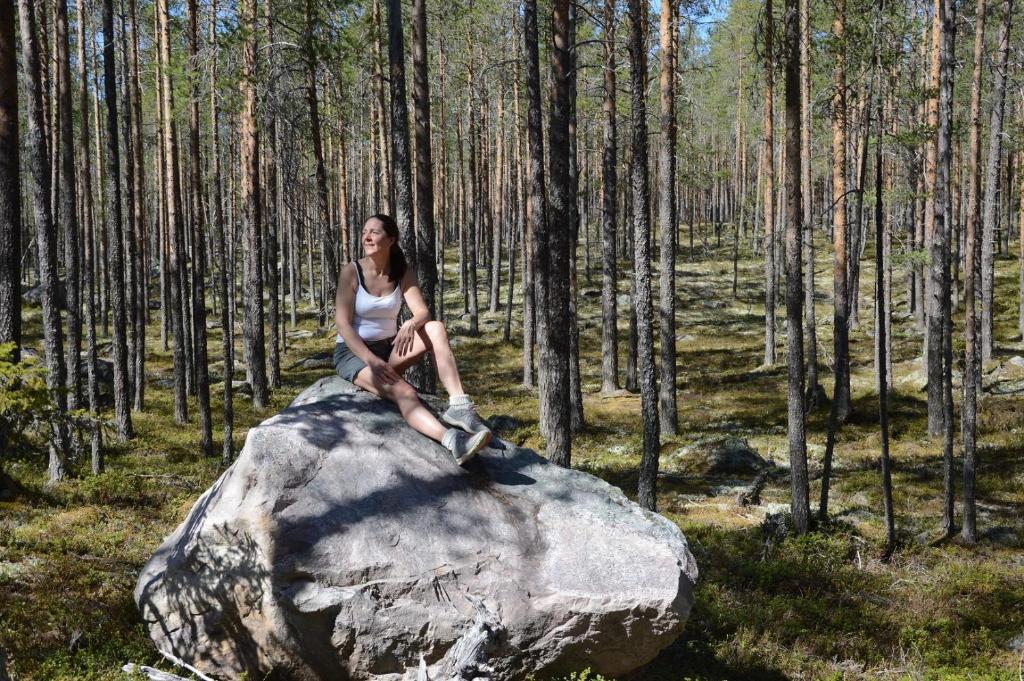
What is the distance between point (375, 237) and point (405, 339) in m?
0.87

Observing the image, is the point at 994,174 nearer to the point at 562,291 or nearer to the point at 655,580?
the point at 562,291

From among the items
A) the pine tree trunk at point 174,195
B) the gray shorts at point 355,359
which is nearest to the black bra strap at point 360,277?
the gray shorts at point 355,359

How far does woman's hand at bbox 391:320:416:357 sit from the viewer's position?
6.36 meters

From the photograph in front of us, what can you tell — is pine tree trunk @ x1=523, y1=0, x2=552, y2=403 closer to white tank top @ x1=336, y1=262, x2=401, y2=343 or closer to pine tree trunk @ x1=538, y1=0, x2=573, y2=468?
pine tree trunk @ x1=538, y1=0, x2=573, y2=468

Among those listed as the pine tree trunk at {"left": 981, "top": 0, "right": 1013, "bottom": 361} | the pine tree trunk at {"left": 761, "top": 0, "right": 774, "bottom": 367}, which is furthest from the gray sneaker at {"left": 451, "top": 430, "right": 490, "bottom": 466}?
the pine tree trunk at {"left": 761, "top": 0, "right": 774, "bottom": 367}

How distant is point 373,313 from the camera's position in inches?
255

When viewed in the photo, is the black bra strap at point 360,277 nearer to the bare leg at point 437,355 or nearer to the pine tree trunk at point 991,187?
the bare leg at point 437,355

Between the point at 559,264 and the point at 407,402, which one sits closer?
the point at 407,402

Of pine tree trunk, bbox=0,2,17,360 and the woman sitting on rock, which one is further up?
pine tree trunk, bbox=0,2,17,360

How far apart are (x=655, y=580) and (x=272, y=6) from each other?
1710 cm

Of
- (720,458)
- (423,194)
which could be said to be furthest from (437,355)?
(720,458)

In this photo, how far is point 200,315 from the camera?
14.8 meters

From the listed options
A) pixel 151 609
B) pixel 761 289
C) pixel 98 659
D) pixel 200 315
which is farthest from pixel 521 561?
pixel 761 289

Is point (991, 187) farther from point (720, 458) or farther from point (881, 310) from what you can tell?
point (881, 310)
